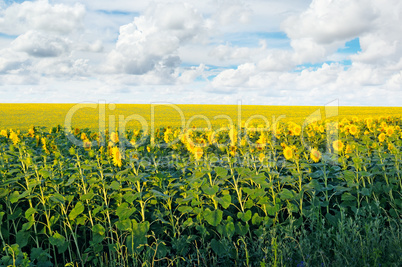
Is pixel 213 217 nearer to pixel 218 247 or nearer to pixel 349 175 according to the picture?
pixel 218 247

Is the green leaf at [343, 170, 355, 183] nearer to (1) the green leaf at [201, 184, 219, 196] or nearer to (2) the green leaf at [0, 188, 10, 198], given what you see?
(1) the green leaf at [201, 184, 219, 196]

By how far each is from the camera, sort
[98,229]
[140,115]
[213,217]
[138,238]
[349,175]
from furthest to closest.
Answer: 1. [140,115]
2. [349,175]
3. [98,229]
4. [213,217]
5. [138,238]

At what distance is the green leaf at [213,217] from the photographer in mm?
3544

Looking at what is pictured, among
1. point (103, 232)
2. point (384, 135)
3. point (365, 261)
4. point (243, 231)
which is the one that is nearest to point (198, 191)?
point (243, 231)

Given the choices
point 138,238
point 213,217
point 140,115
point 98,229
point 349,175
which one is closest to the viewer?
point 138,238

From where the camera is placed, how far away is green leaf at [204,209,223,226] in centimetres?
354

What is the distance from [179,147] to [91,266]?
2.80 m

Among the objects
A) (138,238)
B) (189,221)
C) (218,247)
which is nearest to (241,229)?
(218,247)

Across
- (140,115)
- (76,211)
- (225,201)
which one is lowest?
(76,211)

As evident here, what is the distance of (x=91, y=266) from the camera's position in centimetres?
385

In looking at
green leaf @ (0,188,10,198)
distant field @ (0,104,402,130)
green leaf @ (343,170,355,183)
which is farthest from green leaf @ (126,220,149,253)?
distant field @ (0,104,402,130)

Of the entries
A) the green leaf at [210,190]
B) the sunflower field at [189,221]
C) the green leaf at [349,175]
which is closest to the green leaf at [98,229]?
the sunflower field at [189,221]

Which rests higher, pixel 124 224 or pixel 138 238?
pixel 124 224

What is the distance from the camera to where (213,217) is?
11.8ft
